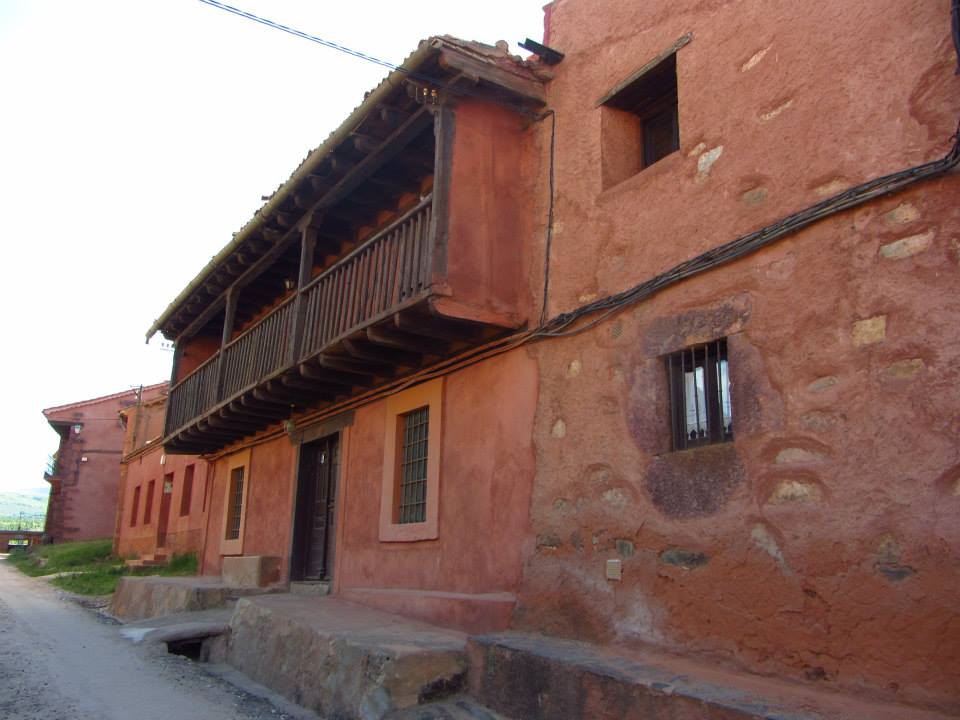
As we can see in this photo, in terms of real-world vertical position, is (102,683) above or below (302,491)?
below

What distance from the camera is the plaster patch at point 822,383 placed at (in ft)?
15.0

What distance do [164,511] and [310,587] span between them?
1112 cm

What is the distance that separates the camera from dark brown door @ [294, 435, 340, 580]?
10.9 meters

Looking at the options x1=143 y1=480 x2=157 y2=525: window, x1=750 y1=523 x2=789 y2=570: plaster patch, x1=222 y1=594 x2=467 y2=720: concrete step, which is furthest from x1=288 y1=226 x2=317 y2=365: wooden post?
x1=143 y1=480 x2=157 y2=525: window

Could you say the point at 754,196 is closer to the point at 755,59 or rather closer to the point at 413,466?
the point at 755,59

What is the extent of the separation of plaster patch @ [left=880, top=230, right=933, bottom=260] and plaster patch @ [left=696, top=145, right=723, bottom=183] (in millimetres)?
1565

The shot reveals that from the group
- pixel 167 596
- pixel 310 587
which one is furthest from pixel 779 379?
pixel 167 596

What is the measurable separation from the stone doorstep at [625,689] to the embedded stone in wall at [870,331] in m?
1.80

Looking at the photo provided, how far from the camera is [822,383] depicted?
464cm

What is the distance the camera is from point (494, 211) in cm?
763

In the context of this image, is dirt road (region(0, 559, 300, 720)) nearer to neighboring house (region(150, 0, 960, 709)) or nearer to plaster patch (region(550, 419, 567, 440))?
neighboring house (region(150, 0, 960, 709))

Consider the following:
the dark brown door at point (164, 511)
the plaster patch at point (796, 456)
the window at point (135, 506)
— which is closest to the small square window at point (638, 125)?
the plaster patch at point (796, 456)

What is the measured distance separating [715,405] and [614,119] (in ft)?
9.24

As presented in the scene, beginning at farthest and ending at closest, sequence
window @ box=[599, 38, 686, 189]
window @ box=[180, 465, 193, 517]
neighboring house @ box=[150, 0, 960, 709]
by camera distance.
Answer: window @ box=[180, 465, 193, 517], window @ box=[599, 38, 686, 189], neighboring house @ box=[150, 0, 960, 709]
